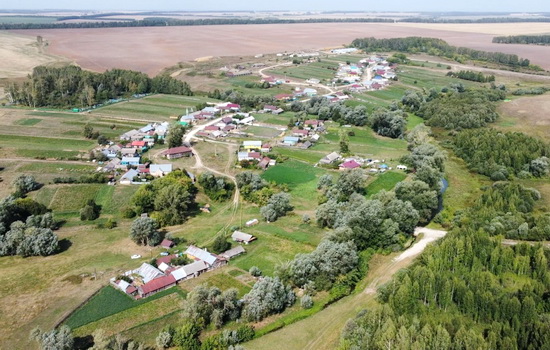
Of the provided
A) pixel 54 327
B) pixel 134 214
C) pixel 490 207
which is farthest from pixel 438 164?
pixel 54 327

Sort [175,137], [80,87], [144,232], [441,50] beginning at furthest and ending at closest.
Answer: [441,50]
[80,87]
[175,137]
[144,232]

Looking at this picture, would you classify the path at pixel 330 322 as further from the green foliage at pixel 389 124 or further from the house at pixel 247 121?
the house at pixel 247 121

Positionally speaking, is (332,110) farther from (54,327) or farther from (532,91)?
(54,327)

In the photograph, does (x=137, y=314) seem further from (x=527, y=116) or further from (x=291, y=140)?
(x=527, y=116)

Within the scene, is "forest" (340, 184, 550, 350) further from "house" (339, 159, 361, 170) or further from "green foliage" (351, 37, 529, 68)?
"green foliage" (351, 37, 529, 68)

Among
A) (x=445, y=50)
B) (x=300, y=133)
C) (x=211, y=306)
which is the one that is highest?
(x=445, y=50)

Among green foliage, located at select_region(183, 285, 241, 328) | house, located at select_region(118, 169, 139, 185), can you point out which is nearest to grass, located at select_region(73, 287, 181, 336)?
green foliage, located at select_region(183, 285, 241, 328)

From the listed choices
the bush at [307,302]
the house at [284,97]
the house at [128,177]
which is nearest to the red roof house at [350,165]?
the house at [128,177]

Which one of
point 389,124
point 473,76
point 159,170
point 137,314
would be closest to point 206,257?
point 137,314
